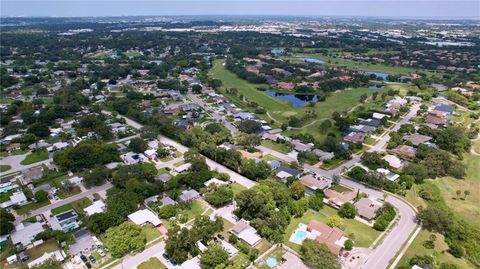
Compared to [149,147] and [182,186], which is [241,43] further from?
[182,186]

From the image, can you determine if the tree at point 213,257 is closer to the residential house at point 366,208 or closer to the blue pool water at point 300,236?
the blue pool water at point 300,236

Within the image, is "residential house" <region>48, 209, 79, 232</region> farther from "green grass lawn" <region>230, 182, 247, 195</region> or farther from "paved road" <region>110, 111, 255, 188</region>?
"paved road" <region>110, 111, 255, 188</region>

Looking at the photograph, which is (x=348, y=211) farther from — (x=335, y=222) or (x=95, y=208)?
(x=95, y=208)

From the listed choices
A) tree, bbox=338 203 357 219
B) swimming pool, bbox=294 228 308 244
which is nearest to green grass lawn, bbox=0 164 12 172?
swimming pool, bbox=294 228 308 244

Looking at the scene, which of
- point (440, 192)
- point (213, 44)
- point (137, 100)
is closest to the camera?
point (440, 192)

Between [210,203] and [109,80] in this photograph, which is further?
[109,80]

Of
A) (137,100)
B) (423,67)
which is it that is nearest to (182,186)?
(137,100)

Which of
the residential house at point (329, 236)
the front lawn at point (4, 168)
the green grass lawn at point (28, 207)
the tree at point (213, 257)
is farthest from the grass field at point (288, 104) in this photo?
the front lawn at point (4, 168)
